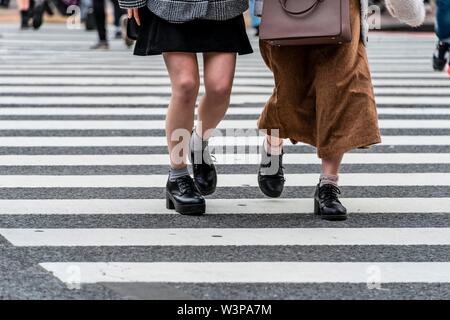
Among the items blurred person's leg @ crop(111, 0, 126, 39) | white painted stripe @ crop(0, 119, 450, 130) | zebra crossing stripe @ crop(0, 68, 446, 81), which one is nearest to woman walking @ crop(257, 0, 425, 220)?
white painted stripe @ crop(0, 119, 450, 130)

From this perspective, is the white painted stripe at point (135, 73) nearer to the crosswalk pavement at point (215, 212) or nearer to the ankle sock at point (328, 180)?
the crosswalk pavement at point (215, 212)

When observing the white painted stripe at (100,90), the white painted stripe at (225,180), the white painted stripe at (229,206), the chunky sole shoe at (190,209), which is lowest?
the white painted stripe at (100,90)

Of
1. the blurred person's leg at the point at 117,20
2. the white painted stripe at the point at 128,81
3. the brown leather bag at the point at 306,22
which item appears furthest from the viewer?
the blurred person's leg at the point at 117,20

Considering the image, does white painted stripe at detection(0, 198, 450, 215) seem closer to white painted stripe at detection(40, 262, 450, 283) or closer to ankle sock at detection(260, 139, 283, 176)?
ankle sock at detection(260, 139, 283, 176)

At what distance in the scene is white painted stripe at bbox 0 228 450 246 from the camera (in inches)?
211

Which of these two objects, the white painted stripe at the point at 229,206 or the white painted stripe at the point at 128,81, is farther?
the white painted stripe at the point at 128,81

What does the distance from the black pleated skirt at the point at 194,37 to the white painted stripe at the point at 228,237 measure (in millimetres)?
844

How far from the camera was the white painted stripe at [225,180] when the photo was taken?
6.91 m

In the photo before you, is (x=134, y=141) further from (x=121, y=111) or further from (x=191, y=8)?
(x=191, y=8)

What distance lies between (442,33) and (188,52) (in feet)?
24.6

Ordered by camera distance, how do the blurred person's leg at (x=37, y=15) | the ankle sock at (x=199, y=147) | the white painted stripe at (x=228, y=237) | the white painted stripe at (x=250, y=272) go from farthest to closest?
the blurred person's leg at (x=37, y=15), the ankle sock at (x=199, y=147), the white painted stripe at (x=228, y=237), the white painted stripe at (x=250, y=272)

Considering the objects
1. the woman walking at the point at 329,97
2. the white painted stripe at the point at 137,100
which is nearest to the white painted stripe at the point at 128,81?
the white painted stripe at the point at 137,100

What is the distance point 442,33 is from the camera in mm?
12820

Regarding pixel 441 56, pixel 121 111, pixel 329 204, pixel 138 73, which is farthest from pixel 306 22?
pixel 441 56
